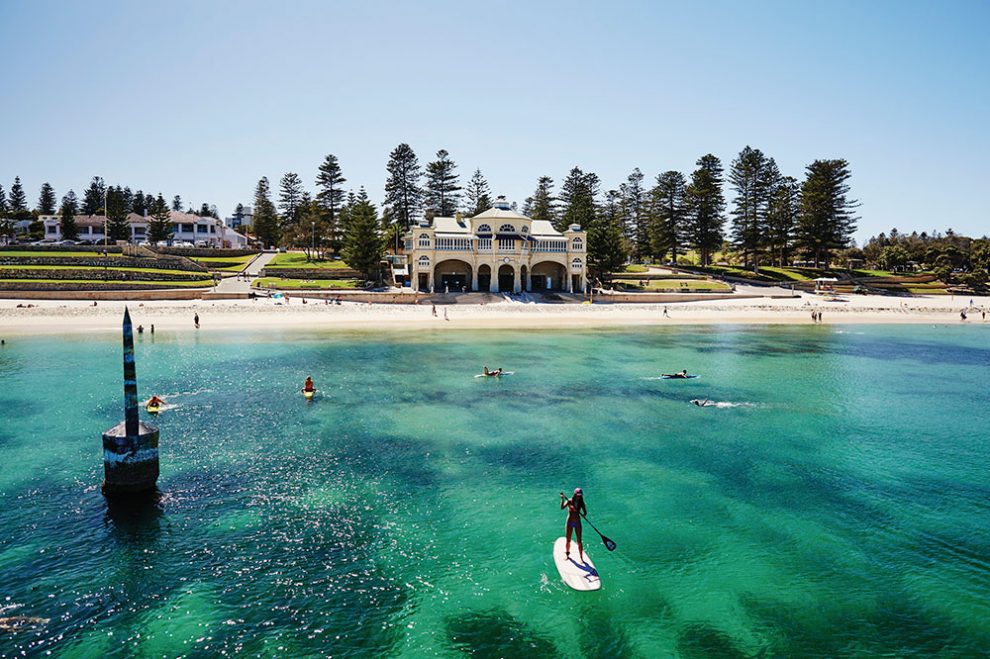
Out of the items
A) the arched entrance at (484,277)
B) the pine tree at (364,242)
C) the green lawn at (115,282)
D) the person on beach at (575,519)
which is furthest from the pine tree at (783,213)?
the person on beach at (575,519)

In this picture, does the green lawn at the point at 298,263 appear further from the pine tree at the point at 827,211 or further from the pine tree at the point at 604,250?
the pine tree at the point at 827,211

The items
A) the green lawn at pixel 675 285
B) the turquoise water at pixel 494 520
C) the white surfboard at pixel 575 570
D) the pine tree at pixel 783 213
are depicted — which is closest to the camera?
the turquoise water at pixel 494 520

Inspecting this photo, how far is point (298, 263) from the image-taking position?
8094 cm

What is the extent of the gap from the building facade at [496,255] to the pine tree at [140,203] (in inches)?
A: 3224

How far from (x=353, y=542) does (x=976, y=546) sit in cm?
1470

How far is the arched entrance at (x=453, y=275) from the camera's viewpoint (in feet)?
236

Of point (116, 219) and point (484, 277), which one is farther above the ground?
point (116, 219)

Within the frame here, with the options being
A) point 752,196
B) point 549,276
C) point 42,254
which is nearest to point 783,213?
point 752,196

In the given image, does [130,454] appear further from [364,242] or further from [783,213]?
[783,213]

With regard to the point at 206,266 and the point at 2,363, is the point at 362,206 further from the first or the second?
the point at 2,363

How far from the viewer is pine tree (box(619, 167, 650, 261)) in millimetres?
104394

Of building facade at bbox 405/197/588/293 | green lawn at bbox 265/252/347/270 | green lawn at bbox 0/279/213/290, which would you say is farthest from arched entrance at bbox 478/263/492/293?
green lawn at bbox 0/279/213/290

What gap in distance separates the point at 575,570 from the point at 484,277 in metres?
62.2

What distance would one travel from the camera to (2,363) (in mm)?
34562
